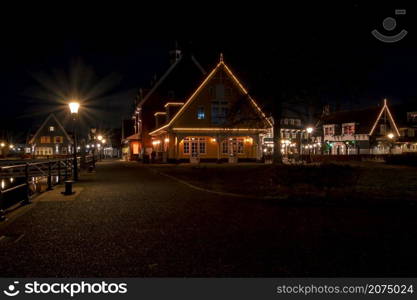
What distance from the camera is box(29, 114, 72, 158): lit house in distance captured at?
238ft

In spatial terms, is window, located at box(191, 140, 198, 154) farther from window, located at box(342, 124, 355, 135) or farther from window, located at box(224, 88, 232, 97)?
window, located at box(342, 124, 355, 135)

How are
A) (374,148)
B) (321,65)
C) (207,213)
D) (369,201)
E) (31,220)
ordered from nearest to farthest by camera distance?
(31,220), (207,213), (369,201), (321,65), (374,148)

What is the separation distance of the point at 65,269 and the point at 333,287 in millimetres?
3375

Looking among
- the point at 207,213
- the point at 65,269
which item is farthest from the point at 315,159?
the point at 65,269

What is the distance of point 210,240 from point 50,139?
74.8m

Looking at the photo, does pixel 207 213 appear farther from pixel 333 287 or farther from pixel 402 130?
pixel 402 130

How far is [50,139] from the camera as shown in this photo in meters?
73.3

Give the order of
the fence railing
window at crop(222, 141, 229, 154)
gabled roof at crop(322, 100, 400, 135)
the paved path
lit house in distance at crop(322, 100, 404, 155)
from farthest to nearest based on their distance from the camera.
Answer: lit house in distance at crop(322, 100, 404, 155), gabled roof at crop(322, 100, 400, 135), window at crop(222, 141, 229, 154), the fence railing, the paved path

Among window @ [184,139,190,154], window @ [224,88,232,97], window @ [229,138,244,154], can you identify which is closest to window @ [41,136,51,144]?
window @ [184,139,190,154]

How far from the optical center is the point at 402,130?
58.3 m

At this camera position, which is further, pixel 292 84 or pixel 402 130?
pixel 402 130

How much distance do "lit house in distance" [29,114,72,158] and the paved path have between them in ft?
226

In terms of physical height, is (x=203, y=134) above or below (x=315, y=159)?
above

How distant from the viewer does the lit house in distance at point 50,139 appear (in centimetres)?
7250
